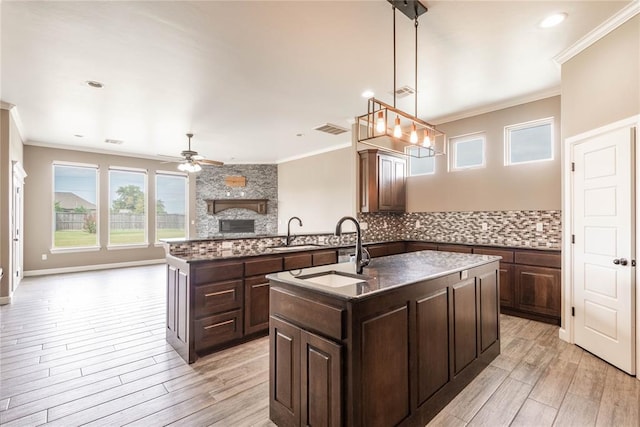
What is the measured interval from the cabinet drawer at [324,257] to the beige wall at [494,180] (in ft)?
6.97

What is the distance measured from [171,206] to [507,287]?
850 centimetres

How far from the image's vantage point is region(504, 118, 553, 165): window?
4.20m

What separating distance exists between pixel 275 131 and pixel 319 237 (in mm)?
2646

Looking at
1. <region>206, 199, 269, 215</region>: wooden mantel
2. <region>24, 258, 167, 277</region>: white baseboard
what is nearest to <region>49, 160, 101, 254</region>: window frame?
<region>24, 258, 167, 277</region>: white baseboard

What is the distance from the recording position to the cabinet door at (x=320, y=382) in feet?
5.09

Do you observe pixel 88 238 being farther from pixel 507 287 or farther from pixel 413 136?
pixel 507 287

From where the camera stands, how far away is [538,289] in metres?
3.83

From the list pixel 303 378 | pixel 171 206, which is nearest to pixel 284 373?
pixel 303 378

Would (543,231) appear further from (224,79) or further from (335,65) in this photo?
(224,79)

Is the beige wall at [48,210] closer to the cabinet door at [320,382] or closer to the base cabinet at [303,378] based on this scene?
the base cabinet at [303,378]

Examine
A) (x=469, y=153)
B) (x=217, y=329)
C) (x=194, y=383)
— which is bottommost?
(x=194, y=383)

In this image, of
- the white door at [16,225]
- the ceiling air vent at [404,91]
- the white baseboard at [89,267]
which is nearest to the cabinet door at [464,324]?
the ceiling air vent at [404,91]

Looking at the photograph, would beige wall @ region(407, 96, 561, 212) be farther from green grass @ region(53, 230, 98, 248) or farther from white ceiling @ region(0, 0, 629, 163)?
green grass @ region(53, 230, 98, 248)

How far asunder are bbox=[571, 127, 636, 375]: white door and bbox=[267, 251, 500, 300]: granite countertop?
108 centimetres
